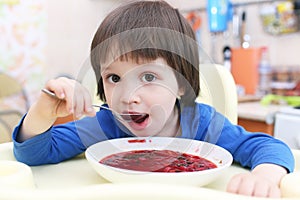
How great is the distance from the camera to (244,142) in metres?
0.62

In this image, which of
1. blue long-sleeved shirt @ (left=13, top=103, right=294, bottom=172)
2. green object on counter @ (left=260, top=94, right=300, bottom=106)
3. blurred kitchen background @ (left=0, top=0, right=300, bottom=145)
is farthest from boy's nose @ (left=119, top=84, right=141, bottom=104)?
green object on counter @ (left=260, top=94, right=300, bottom=106)

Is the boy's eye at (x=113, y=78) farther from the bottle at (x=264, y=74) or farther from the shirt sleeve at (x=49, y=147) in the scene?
the bottle at (x=264, y=74)

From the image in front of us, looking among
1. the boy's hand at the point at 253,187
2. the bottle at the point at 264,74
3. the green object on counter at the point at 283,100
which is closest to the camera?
the boy's hand at the point at 253,187

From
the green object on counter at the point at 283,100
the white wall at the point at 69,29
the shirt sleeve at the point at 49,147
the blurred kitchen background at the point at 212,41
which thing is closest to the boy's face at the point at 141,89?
the shirt sleeve at the point at 49,147

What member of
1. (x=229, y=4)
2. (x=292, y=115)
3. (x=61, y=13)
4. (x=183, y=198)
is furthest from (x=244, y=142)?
(x=61, y=13)

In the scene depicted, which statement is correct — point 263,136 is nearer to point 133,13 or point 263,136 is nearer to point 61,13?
point 133,13

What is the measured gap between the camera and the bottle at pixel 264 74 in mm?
1915

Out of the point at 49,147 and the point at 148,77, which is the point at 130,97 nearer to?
the point at 148,77

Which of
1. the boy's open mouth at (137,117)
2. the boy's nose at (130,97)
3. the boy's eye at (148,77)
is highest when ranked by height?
the boy's eye at (148,77)

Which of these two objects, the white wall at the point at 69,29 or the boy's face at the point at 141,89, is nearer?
the boy's face at the point at 141,89

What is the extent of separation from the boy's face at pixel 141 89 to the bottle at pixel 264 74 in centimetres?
148

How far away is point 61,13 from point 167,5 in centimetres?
201

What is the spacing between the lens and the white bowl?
40 cm

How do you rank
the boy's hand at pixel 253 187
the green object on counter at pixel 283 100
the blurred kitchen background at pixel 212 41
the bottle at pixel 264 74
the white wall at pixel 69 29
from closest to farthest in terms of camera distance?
the boy's hand at pixel 253 187 < the green object on counter at pixel 283 100 < the blurred kitchen background at pixel 212 41 < the bottle at pixel 264 74 < the white wall at pixel 69 29
